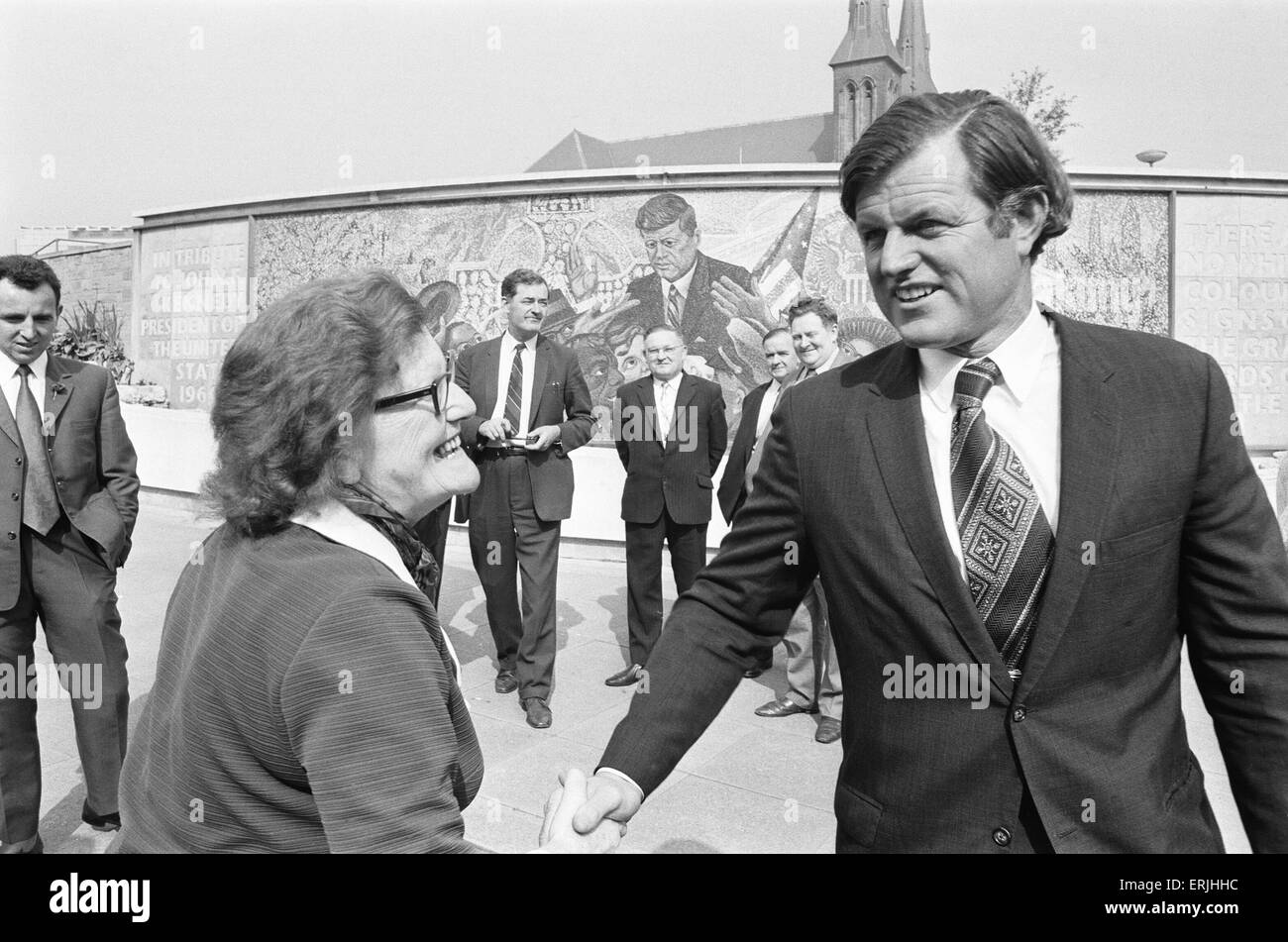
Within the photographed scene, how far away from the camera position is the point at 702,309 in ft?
36.4

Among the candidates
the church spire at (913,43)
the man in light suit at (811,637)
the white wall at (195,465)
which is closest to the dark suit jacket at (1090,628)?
the man in light suit at (811,637)

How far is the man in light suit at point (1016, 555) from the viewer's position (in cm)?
153

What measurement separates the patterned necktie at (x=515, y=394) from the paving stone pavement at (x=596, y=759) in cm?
169

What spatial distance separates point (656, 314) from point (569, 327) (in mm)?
1142

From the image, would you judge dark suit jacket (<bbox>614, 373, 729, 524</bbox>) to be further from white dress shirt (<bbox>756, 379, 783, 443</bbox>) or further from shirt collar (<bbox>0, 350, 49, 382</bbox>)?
shirt collar (<bbox>0, 350, 49, 382</bbox>)

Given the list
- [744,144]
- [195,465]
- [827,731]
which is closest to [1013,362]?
[827,731]

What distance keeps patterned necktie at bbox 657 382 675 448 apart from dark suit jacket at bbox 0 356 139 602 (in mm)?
3348

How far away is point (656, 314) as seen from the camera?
443 inches

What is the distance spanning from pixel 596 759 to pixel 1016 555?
→ 11.8ft

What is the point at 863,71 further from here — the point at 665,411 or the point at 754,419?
the point at 754,419

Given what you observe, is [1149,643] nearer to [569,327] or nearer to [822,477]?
[822,477]

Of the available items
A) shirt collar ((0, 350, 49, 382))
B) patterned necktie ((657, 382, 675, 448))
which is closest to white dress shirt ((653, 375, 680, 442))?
patterned necktie ((657, 382, 675, 448))

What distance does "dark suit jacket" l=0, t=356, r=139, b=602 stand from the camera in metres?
3.80
